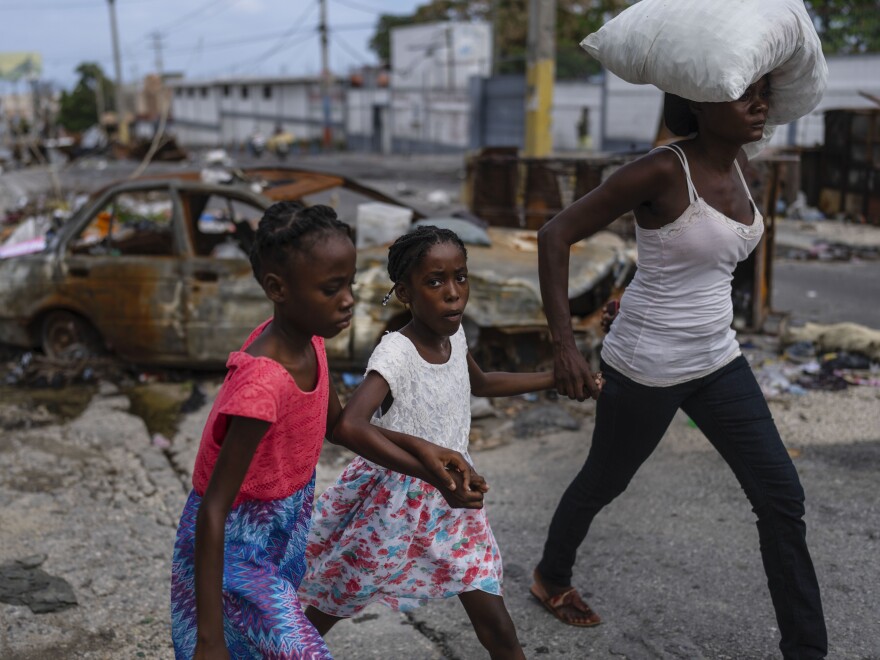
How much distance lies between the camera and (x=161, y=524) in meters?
4.08

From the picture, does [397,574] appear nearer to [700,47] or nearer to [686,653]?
[686,653]

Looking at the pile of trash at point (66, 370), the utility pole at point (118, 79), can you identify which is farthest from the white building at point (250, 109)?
the pile of trash at point (66, 370)

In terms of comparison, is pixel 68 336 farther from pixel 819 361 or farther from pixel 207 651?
pixel 819 361

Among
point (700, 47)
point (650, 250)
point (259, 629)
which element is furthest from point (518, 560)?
point (700, 47)

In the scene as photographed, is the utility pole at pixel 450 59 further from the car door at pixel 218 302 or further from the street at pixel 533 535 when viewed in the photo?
the street at pixel 533 535

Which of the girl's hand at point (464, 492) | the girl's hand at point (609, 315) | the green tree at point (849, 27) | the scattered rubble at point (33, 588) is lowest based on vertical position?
the scattered rubble at point (33, 588)

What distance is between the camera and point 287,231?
6.34 ft

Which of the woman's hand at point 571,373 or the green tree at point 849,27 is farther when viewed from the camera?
the green tree at point 849,27

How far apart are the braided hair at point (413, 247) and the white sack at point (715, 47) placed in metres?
0.75

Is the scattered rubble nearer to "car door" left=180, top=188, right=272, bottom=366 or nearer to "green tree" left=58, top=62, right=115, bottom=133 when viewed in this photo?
→ "car door" left=180, top=188, right=272, bottom=366

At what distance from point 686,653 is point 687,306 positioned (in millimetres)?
1144

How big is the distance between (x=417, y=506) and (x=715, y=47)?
1.43 metres

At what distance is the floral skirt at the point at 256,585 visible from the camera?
1864 mm

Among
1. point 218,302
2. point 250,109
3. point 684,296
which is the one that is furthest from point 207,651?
point 250,109
